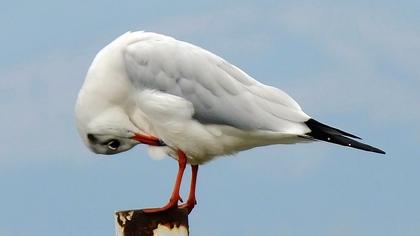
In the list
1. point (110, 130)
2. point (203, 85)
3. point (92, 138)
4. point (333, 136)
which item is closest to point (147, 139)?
point (110, 130)

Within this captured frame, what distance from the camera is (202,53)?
8859 millimetres

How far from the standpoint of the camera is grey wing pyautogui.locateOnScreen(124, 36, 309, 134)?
8.68 m

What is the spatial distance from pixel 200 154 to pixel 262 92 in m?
0.72

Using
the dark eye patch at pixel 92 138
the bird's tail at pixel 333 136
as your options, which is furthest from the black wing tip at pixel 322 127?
the dark eye patch at pixel 92 138

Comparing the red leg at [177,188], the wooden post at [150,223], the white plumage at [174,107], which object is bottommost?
the wooden post at [150,223]

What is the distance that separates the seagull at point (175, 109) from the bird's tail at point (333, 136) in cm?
2

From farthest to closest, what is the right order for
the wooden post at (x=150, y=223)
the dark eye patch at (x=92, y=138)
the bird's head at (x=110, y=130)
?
the dark eye patch at (x=92, y=138), the bird's head at (x=110, y=130), the wooden post at (x=150, y=223)

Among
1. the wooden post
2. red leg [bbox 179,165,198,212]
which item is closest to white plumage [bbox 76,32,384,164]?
red leg [bbox 179,165,198,212]

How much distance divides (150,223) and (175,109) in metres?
1.72

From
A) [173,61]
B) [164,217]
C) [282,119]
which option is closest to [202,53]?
[173,61]

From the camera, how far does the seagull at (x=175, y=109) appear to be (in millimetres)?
8578

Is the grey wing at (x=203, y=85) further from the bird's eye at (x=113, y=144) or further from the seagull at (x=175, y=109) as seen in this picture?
the bird's eye at (x=113, y=144)

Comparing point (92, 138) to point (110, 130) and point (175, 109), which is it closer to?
point (110, 130)

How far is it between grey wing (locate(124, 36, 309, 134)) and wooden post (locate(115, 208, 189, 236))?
166 cm
